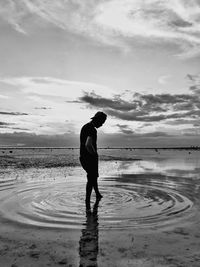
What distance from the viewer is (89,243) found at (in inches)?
208

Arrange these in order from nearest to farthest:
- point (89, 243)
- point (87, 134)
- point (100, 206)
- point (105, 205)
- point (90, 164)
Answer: point (89, 243), point (100, 206), point (105, 205), point (87, 134), point (90, 164)

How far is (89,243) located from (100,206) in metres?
2.98

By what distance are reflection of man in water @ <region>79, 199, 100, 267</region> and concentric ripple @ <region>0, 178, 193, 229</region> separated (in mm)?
176

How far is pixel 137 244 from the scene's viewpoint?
17.1ft

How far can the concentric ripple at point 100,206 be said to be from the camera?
22.1ft

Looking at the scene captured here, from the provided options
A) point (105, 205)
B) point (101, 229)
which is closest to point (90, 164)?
point (105, 205)

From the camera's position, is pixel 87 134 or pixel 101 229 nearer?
pixel 101 229

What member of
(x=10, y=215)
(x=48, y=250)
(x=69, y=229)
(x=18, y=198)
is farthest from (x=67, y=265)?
(x=18, y=198)

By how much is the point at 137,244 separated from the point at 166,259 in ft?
2.56

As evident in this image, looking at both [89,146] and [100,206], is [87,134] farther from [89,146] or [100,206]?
[100,206]

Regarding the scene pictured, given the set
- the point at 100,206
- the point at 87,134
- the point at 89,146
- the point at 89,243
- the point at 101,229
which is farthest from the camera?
the point at 87,134

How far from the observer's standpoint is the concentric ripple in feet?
22.1

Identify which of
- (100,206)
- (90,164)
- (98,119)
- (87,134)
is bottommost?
(100,206)

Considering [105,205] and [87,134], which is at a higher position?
[87,134]
